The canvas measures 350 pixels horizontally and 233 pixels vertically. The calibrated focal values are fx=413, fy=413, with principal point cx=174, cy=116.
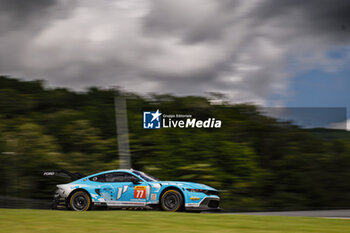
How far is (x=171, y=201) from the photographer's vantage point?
39.9ft

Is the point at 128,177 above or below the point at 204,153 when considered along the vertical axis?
below

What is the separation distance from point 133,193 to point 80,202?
1.66 metres

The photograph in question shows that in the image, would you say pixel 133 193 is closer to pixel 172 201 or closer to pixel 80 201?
pixel 172 201

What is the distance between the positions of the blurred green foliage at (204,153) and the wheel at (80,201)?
7646 mm

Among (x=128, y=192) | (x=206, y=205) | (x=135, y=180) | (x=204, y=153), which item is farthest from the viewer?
(x=204, y=153)

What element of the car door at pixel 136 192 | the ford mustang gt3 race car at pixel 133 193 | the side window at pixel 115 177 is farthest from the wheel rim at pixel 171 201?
the side window at pixel 115 177

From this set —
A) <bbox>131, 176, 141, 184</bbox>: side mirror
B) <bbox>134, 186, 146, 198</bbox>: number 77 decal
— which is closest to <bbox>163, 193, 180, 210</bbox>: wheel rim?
<bbox>134, 186, 146, 198</bbox>: number 77 decal

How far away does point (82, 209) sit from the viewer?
41.2 ft

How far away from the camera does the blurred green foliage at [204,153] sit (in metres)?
20.2

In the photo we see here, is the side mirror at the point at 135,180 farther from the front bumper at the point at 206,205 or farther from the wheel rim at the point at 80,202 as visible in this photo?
the front bumper at the point at 206,205

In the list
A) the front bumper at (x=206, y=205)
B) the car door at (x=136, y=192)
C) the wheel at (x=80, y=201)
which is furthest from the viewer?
the wheel at (x=80, y=201)

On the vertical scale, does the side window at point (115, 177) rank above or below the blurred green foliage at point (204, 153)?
below

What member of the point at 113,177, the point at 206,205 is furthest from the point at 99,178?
the point at 206,205

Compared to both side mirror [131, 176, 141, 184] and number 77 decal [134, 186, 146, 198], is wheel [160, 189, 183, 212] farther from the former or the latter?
side mirror [131, 176, 141, 184]
